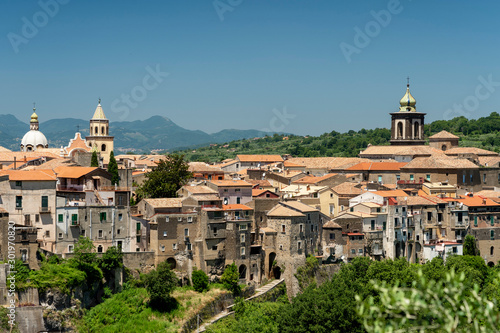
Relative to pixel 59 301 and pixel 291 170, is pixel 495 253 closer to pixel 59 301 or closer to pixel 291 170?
pixel 291 170

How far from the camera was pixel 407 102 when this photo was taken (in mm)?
116500

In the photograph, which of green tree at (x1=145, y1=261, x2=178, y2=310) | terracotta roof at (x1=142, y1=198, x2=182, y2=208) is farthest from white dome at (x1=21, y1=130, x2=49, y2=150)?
green tree at (x1=145, y1=261, x2=178, y2=310)

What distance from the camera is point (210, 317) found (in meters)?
56.3

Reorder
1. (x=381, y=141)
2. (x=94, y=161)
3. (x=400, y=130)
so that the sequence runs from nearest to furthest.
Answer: (x=94, y=161) < (x=400, y=130) < (x=381, y=141)

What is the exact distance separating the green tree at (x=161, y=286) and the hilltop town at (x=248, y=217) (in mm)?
2625

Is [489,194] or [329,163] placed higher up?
[329,163]

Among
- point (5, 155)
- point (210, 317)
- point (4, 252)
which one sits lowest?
point (210, 317)

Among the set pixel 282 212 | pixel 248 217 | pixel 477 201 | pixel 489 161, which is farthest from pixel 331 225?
pixel 489 161

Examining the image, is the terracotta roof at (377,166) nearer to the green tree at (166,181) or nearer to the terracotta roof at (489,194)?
the terracotta roof at (489,194)

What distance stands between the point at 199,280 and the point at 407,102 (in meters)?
68.0

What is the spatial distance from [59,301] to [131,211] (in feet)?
43.8

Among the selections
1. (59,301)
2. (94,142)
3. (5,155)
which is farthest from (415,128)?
(59,301)

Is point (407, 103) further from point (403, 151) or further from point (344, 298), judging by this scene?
point (344, 298)

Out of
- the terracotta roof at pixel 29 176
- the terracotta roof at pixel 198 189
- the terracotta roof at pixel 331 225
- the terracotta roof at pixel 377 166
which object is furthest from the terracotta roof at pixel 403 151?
the terracotta roof at pixel 29 176
